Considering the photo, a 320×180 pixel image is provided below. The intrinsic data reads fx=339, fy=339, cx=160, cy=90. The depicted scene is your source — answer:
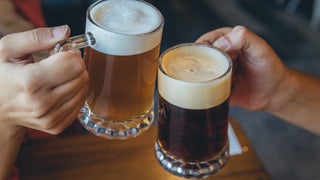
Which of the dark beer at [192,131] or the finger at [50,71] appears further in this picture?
the dark beer at [192,131]

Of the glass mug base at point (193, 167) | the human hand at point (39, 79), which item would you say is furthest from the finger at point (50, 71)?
the glass mug base at point (193, 167)

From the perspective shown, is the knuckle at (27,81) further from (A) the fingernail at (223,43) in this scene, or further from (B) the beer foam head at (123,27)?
(A) the fingernail at (223,43)

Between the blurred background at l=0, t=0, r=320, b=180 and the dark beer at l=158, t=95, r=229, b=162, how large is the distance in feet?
4.70

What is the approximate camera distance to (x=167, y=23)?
3.33 metres

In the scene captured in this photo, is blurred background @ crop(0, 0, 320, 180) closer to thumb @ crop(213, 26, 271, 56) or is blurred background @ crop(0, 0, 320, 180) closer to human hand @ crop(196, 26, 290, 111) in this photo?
human hand @ crop(196, 26, 290, 111)

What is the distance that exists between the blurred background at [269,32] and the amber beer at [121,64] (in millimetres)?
1540

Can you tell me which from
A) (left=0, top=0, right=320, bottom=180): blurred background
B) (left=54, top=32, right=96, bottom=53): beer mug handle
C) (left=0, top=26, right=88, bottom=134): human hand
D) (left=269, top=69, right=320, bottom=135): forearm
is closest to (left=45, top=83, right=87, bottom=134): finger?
(left=0, top=26, right=88, bottom=134): human hand

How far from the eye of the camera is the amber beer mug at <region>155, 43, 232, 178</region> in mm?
808

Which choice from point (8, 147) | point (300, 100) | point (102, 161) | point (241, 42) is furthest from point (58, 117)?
point (300, 100)

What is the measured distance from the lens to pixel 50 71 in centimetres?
71

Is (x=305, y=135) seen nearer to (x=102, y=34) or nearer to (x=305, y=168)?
(x=305, y=168)

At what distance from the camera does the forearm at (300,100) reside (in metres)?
1.27

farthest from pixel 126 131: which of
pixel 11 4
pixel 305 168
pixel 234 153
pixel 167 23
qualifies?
pixel 167 23

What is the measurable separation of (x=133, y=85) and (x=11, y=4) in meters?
1.17
